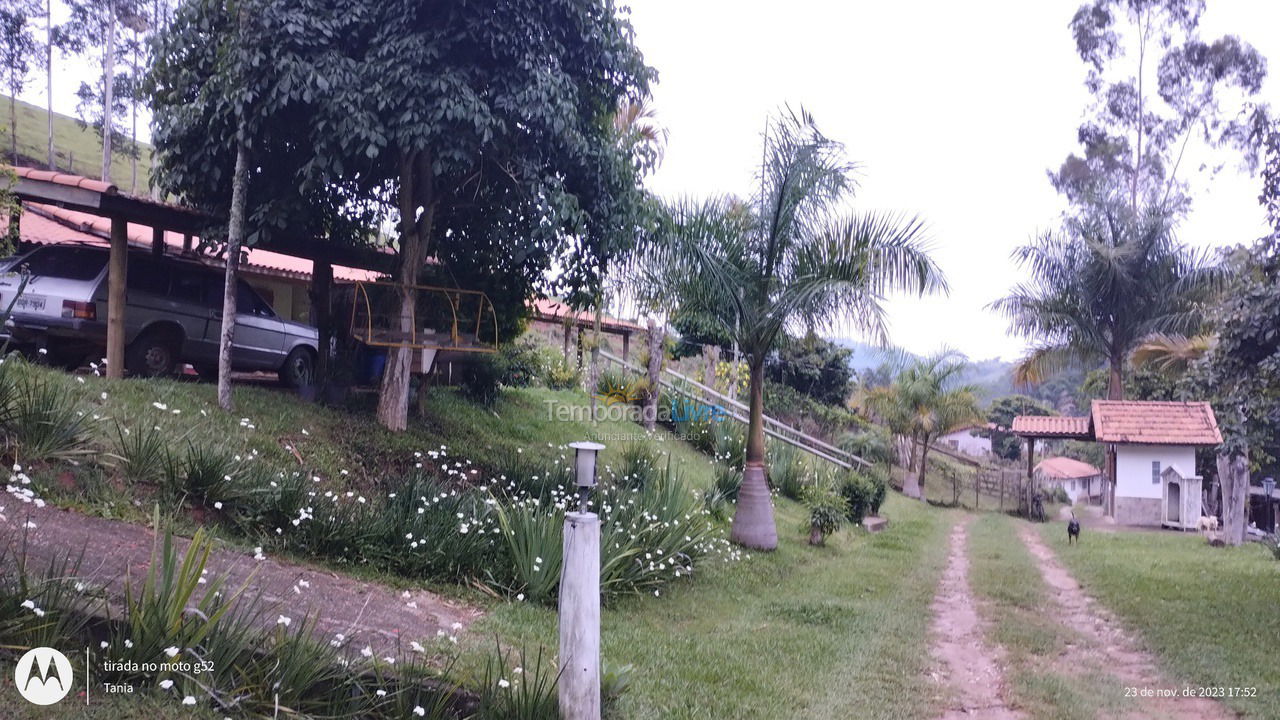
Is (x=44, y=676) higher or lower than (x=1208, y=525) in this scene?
higher

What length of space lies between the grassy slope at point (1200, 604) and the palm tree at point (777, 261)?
4.22 metres

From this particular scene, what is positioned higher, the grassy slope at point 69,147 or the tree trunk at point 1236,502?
the grassy slope at point 69,147

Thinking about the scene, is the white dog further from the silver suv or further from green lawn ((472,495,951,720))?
the silver suv

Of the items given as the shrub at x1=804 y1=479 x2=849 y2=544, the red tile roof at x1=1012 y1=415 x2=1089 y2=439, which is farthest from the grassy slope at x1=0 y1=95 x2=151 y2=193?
the shrub at x1=804 y1=479 x2=849 y2=544

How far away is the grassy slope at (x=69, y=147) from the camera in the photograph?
46.9 meters

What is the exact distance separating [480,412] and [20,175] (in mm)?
6696

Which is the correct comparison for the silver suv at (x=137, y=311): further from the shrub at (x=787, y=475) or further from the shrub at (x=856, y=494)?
the shrub at (x=856, y=494)

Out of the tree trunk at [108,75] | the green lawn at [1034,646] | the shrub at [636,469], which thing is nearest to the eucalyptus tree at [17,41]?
the tree trunk at [108,75]

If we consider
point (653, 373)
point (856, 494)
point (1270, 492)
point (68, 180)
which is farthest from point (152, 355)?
point (1270, 492)

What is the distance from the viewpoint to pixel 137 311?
10.1 metres

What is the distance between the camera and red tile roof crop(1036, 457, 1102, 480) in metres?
37.1

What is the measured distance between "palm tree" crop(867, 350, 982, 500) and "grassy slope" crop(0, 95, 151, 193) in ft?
130

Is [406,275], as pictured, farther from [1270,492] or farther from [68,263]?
[1270,492]

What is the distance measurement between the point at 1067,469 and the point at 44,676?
40834mm
